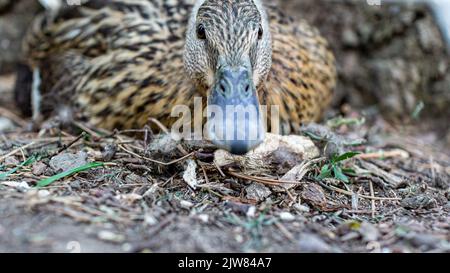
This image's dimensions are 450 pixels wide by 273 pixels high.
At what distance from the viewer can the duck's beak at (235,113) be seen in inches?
103

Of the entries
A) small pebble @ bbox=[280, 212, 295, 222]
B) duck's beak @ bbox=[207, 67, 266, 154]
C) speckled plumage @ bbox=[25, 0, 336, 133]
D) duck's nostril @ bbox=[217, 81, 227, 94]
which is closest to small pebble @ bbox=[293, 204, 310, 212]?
small pebble @ bbox=[280, 212, 295, 222]

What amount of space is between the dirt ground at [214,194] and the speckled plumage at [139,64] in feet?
0.75

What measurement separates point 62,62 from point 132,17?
2.31ft

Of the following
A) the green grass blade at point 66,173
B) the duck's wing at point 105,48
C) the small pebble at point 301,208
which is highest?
the duck's wing at point 105,48

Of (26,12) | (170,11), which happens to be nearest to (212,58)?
(170,11)

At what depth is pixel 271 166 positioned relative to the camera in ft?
10.6

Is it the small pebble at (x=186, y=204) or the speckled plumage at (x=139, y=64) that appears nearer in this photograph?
the small pebble at (x=186, y=204)

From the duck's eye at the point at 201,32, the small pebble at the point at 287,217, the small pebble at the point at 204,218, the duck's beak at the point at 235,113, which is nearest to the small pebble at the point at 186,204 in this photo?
the small pebble at the point at 204,218

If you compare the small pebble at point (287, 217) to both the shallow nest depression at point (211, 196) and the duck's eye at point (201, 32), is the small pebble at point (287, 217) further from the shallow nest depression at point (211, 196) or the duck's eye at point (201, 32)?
the duck's eye at point (201, 32)

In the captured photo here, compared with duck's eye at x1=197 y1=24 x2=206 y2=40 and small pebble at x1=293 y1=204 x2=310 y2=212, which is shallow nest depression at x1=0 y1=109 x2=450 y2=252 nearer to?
small pebble at x1=293 y1=204 x2=310 y2=212

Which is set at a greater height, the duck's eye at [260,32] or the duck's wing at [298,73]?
the duck's eye at [260,32]

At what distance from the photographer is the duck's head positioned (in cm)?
265

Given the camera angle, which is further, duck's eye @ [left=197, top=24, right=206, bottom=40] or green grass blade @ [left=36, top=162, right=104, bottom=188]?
duck's eye @ [left=197, top=24, right=206, bottom=40]

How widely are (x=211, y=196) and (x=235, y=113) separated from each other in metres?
0.49
